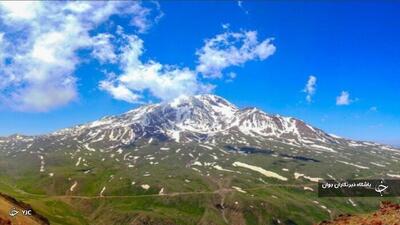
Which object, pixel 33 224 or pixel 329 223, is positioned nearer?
pixel 329 223

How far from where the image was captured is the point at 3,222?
323 feet

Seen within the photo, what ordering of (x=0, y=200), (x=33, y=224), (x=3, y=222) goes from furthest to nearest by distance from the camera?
(x=0, y=200)
(x=33, y=224)
(x=3, y=222)

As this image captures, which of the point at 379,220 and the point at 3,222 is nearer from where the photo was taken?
the point at 379,220

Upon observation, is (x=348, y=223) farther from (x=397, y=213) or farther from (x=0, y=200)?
(x=0, y=200)

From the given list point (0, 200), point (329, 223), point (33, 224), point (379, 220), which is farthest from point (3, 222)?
point (379, 220)

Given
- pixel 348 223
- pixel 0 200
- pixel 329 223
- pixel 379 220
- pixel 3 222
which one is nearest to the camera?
pixel 379 220

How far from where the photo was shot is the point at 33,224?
4594 inches

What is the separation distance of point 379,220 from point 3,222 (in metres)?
76.9

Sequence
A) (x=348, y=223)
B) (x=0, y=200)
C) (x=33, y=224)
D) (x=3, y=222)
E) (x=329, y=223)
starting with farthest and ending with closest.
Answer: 1. (x=0, y=200)
2. (x=33, y=224)
3. (x=3, y=222)
4. (x=329, y=223)
5. (x=348, y=223)

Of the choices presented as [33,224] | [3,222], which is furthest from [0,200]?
[3,222]

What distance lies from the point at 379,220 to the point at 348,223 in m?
5.56

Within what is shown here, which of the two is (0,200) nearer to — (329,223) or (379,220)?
(329,223)

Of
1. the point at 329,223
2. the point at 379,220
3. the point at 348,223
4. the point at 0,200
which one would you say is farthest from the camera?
the point at 0,200

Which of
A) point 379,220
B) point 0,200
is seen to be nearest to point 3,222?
point 0,200
